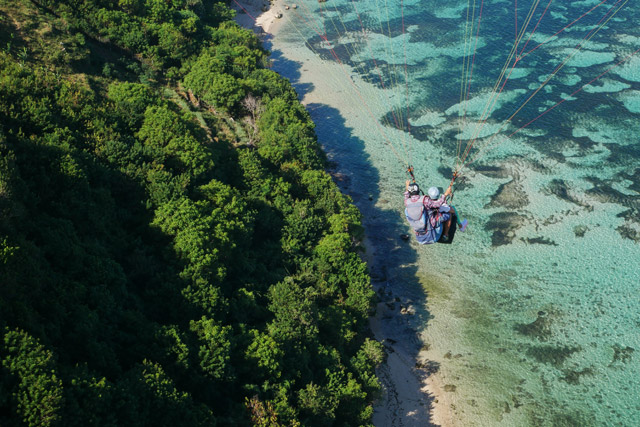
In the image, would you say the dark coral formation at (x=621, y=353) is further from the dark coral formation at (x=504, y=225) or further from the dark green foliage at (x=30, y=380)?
the dark green foliage at (x=30, y=380)

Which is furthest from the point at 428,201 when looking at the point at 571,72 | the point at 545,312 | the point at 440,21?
the point at 440,21

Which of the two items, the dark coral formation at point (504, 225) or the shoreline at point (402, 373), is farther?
the dark coral formation at point (504, 225)

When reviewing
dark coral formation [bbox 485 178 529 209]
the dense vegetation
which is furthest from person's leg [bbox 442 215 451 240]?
dark coral formation [bbox 485 178 529 209]

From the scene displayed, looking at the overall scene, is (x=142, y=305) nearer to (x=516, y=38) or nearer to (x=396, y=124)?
(x=396, y=124)

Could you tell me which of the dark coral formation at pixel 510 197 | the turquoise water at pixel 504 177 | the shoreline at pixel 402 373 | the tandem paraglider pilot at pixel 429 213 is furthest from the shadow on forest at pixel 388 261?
the tandem paraglider pilot at pixel 429 213

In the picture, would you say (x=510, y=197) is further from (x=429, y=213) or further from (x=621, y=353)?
(x=429, y=213)

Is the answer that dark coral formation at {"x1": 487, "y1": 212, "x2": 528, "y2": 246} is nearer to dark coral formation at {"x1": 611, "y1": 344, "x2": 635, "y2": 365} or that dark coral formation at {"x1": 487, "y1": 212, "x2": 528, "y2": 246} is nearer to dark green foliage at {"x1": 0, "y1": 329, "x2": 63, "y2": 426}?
dark coral formation at {"x1": 611, "y1": 344, "x2": 635, "y2": 365}
